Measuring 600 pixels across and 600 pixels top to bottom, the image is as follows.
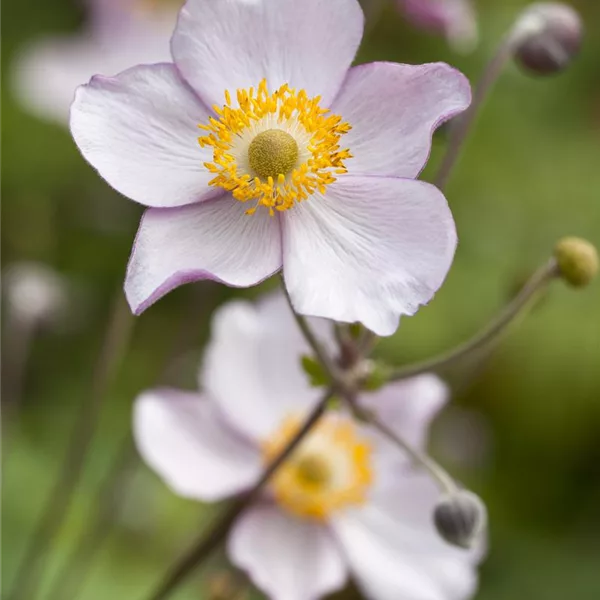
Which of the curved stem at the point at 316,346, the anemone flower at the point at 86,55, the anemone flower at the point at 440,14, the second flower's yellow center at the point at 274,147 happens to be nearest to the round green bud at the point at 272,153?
the second flower's yellow center at the point at 274,147

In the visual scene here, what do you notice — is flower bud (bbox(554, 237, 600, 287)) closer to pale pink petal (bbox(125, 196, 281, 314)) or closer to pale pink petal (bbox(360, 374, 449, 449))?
pale pink petal (bbox(125, 196, 281, 314))

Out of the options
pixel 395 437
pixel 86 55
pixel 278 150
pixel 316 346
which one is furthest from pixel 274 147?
pixel 86 55

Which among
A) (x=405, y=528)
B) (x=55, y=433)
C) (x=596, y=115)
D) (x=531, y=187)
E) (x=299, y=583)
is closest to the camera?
(x=299, y=583)

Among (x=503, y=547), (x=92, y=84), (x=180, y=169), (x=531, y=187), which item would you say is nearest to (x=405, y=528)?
(x=180, y=169)

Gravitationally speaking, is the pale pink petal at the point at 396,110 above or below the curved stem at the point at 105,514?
above

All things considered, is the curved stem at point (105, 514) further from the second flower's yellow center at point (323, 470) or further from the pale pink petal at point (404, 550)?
the pale pink petal at point (404, 550)

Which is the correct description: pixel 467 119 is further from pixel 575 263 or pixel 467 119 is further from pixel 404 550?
pixel 404 550

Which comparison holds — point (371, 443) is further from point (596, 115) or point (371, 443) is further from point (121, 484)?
point (596, 115)
